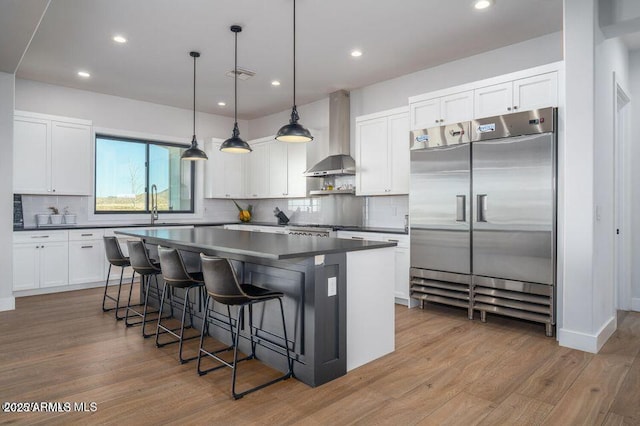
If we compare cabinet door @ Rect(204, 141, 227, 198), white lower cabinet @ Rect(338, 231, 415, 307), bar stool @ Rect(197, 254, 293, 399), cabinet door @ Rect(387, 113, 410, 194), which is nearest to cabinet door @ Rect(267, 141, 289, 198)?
cabinet door @ Rect(204, 141, 227, 198)

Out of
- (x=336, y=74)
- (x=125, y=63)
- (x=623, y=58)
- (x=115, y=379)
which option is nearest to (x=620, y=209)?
(x=623, y=58)

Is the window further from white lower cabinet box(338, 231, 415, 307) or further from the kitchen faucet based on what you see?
white lower cabinet box(338, 231, 415, 307)

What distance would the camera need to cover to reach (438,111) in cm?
442

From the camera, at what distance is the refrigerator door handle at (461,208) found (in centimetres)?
411

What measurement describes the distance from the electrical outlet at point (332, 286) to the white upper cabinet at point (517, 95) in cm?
253

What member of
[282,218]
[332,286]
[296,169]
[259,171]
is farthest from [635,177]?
[259,171]

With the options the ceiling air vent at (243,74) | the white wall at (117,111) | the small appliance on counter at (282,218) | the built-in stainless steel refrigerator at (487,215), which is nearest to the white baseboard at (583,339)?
the built-in stainless steel refrigerator at (487,215)

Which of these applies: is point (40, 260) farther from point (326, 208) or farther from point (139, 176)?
point (326, 208)

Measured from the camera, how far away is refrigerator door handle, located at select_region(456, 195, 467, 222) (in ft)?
13.5

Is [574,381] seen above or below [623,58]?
below

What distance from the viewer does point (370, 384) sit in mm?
2641

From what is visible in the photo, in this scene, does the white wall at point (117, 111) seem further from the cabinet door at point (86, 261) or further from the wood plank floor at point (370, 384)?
the wood plank floor at point (370, 384)

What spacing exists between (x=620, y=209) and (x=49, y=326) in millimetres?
6257

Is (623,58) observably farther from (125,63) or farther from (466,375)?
(125,63)
